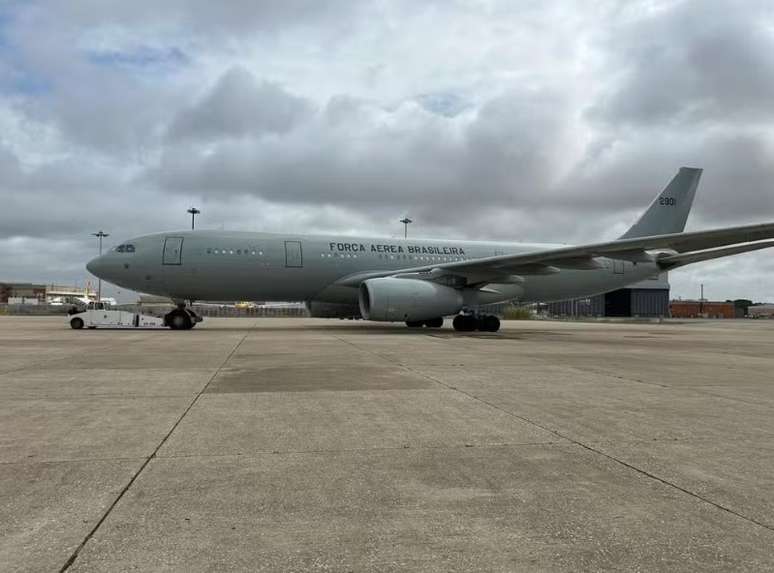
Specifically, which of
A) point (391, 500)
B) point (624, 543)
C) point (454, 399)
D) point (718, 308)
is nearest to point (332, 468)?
point (391, 500)

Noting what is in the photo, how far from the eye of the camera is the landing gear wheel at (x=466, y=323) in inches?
889

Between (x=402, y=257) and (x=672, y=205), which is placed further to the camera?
(x=672, y=205)

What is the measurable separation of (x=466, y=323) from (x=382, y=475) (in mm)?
19155

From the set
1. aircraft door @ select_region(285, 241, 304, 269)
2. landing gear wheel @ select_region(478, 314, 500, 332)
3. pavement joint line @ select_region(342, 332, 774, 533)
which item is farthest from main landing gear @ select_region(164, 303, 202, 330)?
pavement joint line @ select_region(342, 332, 774, 533)

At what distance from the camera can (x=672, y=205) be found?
82.7ft

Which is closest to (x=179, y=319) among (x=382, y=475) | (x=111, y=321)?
(x=111, y=321)

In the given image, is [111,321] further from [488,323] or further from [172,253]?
[488,323]

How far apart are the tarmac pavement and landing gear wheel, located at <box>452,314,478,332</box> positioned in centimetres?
1457

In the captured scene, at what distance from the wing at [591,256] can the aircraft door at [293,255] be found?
5.92 ft

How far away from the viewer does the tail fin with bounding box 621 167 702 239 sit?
25.1 meters

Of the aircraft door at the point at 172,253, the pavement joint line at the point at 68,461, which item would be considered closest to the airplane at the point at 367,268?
the aircraft door at the point at 172,253

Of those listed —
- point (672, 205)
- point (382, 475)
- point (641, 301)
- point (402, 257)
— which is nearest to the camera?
point (382, 475)

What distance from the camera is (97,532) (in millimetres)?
2752

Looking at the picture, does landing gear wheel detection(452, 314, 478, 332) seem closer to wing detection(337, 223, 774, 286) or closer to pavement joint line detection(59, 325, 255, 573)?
wing detection(337, 223, 774, 286)
